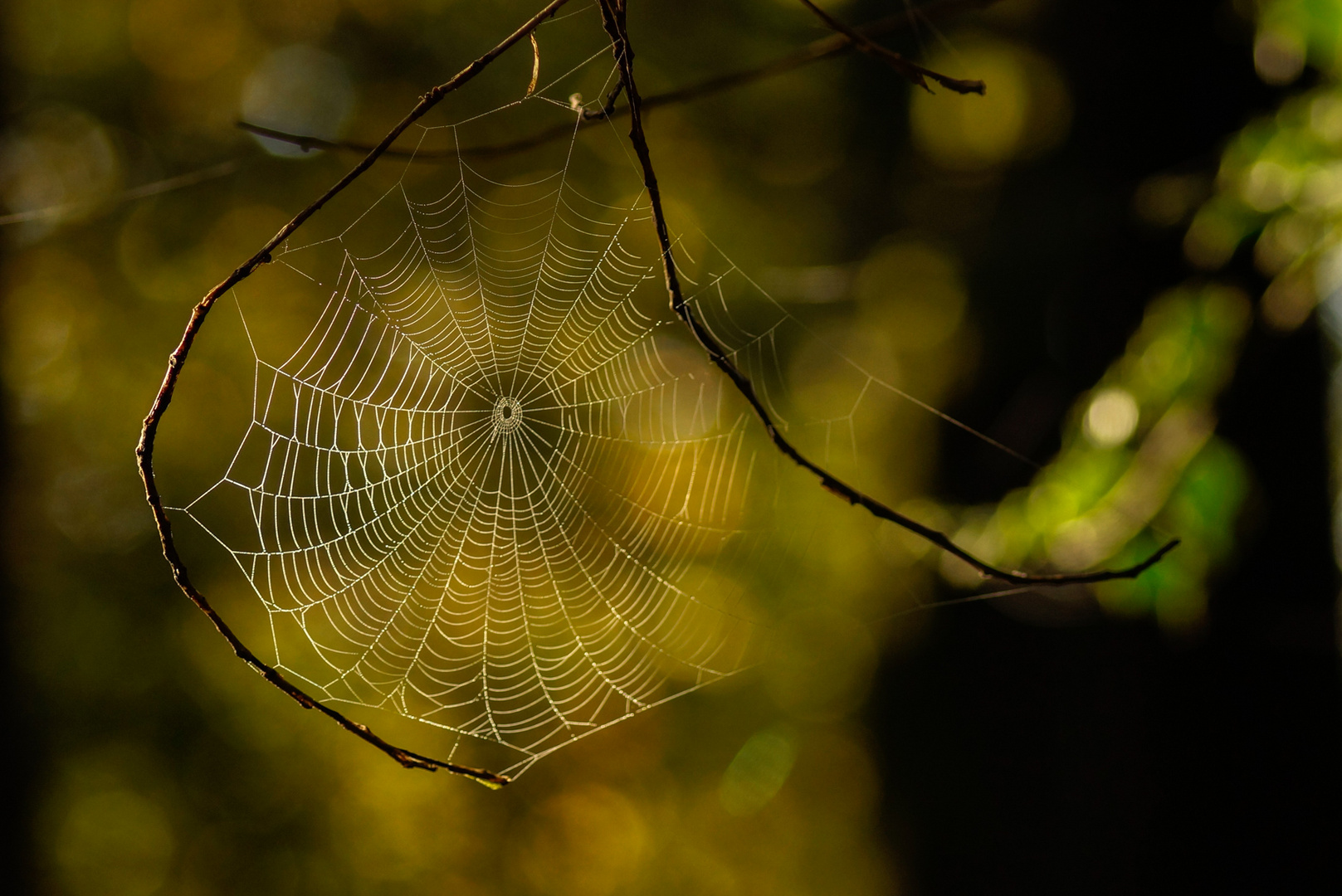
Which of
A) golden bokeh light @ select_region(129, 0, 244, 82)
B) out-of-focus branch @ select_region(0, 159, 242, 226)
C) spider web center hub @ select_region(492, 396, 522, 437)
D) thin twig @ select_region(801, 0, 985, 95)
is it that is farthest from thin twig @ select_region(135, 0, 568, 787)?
golden bokeh light @ select_region(129, 0, 244, 82)

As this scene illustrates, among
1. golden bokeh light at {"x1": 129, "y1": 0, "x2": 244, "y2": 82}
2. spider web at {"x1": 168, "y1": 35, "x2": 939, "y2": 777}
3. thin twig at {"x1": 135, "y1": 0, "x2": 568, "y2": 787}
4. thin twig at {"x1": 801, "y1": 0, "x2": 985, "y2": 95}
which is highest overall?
golden bokeh light at {"x1": 129, "y1": 0, "x2": 244, "y2": 82}

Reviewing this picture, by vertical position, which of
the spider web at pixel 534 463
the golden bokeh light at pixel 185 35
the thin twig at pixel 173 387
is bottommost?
the thin twig at pixel 173 387

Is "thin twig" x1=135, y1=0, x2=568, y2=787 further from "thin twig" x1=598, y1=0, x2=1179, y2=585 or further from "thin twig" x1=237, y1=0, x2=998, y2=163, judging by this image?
"thin twig" x1=237, y1=0, x2=998, y2=163

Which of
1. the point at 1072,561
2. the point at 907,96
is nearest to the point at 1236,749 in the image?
the point at 1072,561

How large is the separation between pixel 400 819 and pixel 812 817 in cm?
326

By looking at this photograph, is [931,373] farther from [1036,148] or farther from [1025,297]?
[1025,297]

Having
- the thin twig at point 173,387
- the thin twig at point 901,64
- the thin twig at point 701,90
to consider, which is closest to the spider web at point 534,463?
the thin twig at point 701,90

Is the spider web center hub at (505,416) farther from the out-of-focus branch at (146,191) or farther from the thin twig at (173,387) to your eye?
the thin twig at (173,387)

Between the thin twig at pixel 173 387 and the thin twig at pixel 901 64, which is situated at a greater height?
the thin twig at pixel 901 64

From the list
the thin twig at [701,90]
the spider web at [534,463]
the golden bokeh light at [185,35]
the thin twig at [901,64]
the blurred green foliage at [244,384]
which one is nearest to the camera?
the thin twig at [901,64]

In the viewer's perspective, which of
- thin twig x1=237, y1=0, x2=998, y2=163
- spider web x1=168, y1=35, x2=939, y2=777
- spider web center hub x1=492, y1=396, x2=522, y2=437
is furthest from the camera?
spider web x1=168, y1=35, x2=939, y2=777

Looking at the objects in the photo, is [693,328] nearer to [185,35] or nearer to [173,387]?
[173,387]

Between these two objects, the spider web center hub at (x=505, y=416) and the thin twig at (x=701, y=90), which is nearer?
the thin twig at (x=701, y=90)

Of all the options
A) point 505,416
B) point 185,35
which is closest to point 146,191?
point 505,416
